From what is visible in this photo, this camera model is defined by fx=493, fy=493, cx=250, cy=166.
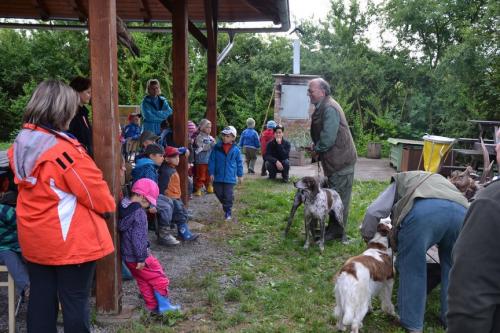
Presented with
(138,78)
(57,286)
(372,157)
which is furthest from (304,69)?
(57,286)

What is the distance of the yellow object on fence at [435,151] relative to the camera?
9000 millimetres

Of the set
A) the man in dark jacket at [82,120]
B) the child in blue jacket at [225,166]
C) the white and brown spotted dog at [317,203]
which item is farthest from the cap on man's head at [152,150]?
the child in blue jacket at [225,166]

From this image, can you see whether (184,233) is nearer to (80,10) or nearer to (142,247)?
(142,247)

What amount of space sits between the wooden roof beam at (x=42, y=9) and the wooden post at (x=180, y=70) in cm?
421

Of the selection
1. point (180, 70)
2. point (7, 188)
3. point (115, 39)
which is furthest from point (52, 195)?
point (180, 70)

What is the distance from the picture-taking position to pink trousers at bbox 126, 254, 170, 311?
13.3 feet

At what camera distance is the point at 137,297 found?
4520 millimetres

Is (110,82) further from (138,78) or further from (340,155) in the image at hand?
(138,78)

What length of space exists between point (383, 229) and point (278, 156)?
6991 millimetres

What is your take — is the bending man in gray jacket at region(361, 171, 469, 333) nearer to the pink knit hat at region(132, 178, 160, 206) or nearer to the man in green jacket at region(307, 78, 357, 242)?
the pink knit hat at region(132, 178, 160, 206)

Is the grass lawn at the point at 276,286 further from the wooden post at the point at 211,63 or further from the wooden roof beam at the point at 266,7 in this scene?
the wooden roof beam at the point at 266,7

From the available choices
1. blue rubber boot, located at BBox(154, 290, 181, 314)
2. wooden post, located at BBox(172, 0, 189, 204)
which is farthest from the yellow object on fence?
blue rubber boot, located at BBox(154, 290, 181, 314)

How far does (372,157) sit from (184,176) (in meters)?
10.9

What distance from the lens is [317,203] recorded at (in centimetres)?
619
